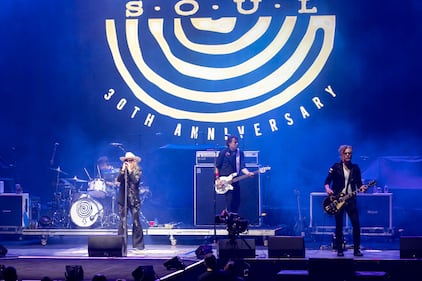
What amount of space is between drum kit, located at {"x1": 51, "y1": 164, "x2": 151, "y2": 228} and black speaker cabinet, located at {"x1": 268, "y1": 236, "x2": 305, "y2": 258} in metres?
4.12

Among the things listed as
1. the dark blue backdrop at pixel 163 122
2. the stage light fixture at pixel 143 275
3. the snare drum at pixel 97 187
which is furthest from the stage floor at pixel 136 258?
the dark blue backdrop at pixel 163 122

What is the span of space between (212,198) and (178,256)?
2.67 meters

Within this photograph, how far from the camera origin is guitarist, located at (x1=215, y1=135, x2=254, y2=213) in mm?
14734

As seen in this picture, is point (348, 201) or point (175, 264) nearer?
point (175, 264)

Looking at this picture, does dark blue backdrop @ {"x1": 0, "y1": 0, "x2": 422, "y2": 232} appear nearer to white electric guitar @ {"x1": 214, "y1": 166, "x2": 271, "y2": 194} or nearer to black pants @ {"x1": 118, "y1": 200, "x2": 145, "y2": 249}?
white electric guitar @ {"x1": 214, "y1": 166, "x2": 271, "y2": 194}

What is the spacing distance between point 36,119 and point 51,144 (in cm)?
60

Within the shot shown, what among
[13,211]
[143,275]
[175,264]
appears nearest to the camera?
[143,275]

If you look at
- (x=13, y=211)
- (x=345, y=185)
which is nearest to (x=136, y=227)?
(x=13, y=211)

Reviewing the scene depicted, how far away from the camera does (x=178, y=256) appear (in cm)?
1323

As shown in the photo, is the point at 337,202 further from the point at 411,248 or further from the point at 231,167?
the point at 231,167

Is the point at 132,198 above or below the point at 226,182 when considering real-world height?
below

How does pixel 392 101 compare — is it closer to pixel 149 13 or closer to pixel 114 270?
pixel 149 13

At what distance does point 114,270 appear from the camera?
11828 millimetres

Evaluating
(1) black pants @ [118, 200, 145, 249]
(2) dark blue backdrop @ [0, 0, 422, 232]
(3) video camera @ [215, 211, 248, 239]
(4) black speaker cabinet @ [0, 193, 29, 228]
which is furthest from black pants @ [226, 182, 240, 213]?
(4) black speaker cabinet @ [0, 193, 29, 228]
